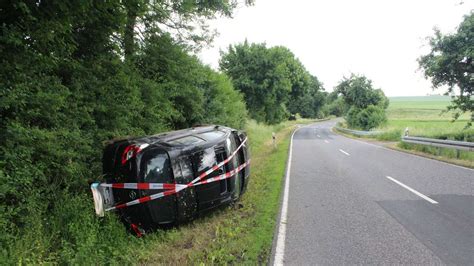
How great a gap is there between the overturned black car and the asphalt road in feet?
5.55

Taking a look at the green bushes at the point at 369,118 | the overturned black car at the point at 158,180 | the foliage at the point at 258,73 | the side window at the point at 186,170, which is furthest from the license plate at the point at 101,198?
the green bushes at the point at 369,118

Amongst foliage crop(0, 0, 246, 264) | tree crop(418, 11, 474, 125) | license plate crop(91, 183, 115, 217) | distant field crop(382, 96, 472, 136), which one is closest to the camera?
foliage crop(0, 0, 246, 264)

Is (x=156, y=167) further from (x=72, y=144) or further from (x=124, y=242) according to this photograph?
(x=72, y=144)

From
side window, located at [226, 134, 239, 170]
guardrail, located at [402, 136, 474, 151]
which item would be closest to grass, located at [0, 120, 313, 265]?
side window, located at [226, 134, 239, 170]

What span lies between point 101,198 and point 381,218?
5.08 metres

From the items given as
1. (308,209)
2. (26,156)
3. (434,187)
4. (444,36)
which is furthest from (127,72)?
(444,36)

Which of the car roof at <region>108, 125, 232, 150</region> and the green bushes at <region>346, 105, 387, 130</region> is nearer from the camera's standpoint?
the car roof at <region>108, 125, 232, 150</region>

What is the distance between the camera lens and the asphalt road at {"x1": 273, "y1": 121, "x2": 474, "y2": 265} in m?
4.37

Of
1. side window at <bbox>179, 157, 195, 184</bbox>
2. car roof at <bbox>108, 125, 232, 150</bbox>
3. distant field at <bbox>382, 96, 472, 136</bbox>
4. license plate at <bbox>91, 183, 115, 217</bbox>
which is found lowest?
distant field at <bbox>382, 96, 472, 136</bbox>

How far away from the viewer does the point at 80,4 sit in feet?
13.6

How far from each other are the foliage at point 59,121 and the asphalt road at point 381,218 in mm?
2919

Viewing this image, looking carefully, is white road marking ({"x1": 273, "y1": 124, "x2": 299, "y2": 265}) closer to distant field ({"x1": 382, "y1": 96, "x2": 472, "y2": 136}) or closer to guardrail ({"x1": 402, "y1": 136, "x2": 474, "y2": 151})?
guardrail ({"x1": 402, "y1": 136, "x2": 474, "y2": 151})

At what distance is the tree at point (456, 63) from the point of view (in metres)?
15.8

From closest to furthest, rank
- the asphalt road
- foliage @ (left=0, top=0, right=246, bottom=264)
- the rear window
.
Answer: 1. foliage @ (left=0, top=0, right=246, bottom=264)
2. the asphalt road
3. the rear window
